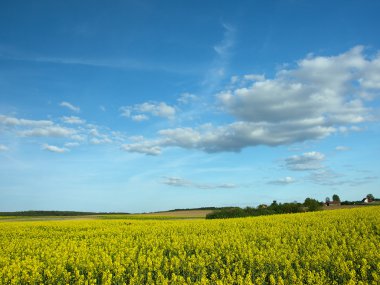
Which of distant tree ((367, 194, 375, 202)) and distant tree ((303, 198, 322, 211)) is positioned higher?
distant tree ((367, 194, 375, 202))

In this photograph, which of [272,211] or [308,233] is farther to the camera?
[272,211]

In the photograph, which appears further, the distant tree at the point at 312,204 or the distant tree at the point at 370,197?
the distant tree at the point at 370,197

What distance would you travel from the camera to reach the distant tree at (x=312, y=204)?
200 ft

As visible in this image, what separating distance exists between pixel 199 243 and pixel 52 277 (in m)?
5.94

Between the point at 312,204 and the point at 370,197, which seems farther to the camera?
the point at 370,197

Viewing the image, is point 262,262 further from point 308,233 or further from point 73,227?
point 73,227

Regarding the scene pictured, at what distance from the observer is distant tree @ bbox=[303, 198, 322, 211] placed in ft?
200

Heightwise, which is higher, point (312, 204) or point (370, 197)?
point (370, 197)

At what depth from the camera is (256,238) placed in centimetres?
1698

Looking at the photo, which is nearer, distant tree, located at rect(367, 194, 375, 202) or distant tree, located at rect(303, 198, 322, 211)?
distant tree, located at rect(303, 198, 322, 211)

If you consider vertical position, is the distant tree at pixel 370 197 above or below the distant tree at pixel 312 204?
above

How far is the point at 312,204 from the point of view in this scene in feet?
201

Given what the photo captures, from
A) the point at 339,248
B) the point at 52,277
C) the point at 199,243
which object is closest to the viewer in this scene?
the point at 52,277

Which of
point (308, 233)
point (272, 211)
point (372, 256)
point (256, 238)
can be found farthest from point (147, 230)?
point (272, 211)
